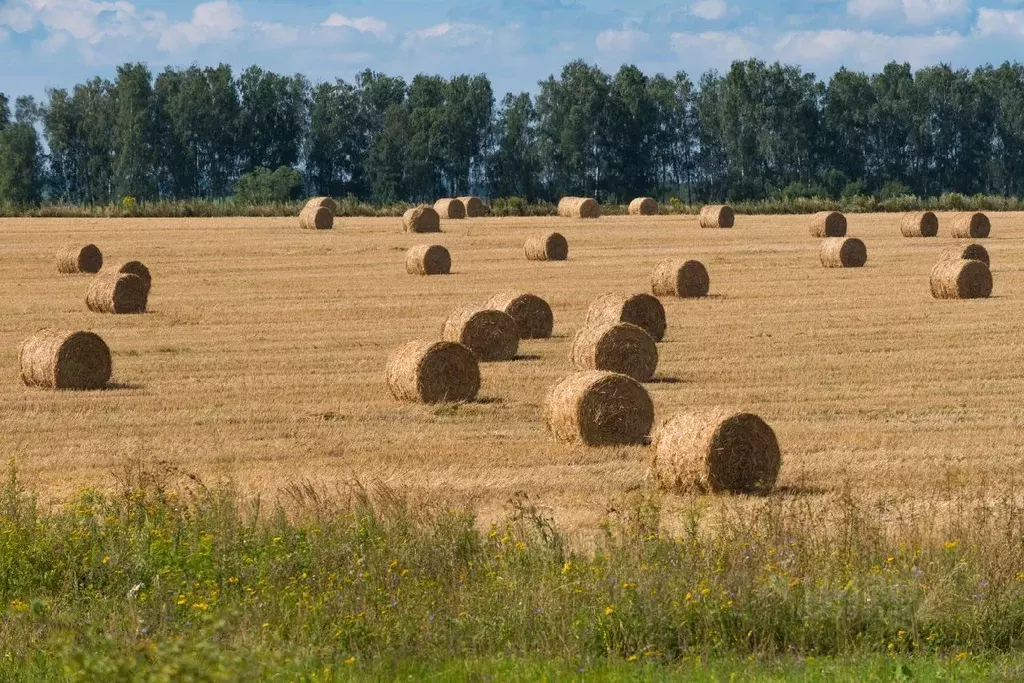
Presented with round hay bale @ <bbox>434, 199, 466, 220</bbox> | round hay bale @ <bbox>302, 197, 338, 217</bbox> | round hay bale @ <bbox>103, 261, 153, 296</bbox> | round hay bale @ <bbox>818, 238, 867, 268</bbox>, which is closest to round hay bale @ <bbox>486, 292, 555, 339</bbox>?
round hay bale @ <bbox>103, 261, 153, 296</bbox>

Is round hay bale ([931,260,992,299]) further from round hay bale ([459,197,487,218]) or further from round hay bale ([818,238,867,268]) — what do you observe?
round hay bale ([459,197,487,218])

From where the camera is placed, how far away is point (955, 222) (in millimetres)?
47219

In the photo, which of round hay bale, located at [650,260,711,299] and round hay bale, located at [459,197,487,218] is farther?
round hay bale, located at [459,197,487,218]

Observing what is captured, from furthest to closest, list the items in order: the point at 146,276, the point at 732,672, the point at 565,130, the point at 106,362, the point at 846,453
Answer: the point at 565,130
the point at 146,276
the point at 106,362
the point at 846,453
the point at 732,672

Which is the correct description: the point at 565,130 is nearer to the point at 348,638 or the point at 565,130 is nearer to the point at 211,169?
the point at 211,169

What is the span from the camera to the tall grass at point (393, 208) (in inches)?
2298

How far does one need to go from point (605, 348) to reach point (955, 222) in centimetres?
3092

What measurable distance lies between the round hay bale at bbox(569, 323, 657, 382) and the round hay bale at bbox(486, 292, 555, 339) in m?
4.10

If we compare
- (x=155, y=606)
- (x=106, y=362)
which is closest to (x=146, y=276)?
(x=106, y=362)

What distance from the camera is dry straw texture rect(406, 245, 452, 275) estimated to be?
35.1 meters

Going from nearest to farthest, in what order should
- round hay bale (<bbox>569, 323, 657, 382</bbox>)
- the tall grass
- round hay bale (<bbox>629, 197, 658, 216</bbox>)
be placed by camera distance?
1. round hay bale (<bbox>569, 323, 657, 382</bbox>)
2. the tall grass
3. round hay bale (<bbox>629, 197, 658, 216</bbox>)

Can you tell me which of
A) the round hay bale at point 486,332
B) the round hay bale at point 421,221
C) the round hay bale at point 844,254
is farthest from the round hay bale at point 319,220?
the round hay bale at point 486,332

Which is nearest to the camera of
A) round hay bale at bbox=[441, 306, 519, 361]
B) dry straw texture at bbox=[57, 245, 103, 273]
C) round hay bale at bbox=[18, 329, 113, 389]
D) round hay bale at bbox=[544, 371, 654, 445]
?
round hay bale at bbox=[544, 371, 654, 445]

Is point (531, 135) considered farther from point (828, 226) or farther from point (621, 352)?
point (621, 352)
